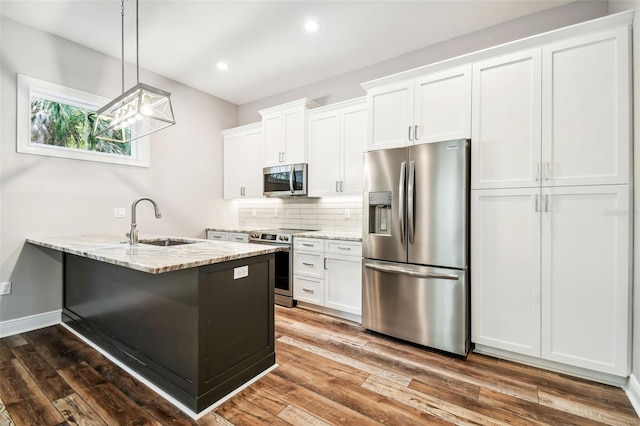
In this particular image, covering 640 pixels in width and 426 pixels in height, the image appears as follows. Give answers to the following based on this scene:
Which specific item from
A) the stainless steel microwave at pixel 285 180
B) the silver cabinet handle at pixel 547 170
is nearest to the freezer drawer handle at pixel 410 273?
the silver cabinet handle at pixel 547 170

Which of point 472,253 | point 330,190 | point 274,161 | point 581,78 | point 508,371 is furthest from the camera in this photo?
point 274,161

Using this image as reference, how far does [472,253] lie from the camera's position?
7.98 ft

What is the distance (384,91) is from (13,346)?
3965 mm

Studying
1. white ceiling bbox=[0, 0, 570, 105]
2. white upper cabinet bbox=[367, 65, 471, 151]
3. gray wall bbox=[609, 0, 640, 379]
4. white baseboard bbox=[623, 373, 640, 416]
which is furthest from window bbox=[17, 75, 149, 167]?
white baseboard bbox=[623, 373, 640, 416]

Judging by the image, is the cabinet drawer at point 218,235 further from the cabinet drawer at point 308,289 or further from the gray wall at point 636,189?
the gray wall at point 636,189

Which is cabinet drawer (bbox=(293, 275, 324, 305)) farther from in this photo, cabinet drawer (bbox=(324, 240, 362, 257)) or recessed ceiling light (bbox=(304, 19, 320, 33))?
recessed ceiling light (bbox=(304, 19, 320, 33))

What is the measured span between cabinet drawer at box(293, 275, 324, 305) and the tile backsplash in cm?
80

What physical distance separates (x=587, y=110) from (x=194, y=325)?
292 centimetres

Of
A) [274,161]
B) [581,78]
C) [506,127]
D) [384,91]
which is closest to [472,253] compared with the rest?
[506,127]

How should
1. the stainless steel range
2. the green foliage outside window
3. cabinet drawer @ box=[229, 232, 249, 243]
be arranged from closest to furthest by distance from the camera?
the green foliage outside window, the stainless steel range, cabinet drawer @ box=[229, 232, 249, 243]

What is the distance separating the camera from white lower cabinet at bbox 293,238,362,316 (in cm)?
311

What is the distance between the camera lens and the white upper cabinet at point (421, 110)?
8.14 feet

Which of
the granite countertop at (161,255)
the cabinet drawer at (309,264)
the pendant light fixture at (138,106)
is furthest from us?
the cabinet drawer at (309,264)

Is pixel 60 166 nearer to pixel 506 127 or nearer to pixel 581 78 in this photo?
pixel 506 127
